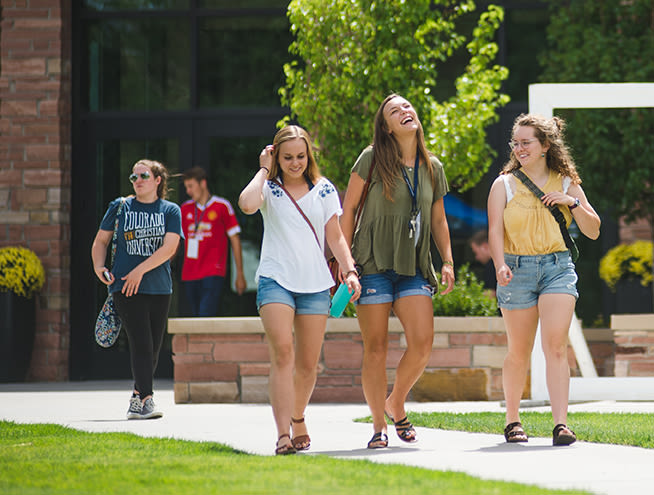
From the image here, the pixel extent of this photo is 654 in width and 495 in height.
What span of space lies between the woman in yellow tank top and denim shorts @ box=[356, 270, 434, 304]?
44 cm

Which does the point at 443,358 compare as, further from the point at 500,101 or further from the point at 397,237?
the point at 397,237

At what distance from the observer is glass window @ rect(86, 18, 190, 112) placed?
12.7 metres

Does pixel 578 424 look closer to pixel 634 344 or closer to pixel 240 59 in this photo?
pixel 634 344

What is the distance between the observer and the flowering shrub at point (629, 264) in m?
11.3

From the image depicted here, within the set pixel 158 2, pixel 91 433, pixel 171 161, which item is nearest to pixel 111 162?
pixel 171 161

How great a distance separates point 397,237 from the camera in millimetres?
6199

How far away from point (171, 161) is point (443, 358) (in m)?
4.60

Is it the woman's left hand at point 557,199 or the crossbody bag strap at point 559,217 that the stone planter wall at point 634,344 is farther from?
the woman's left hand at point 557,199

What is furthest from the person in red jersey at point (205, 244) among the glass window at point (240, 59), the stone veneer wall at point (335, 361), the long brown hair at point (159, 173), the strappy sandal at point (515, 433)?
the strappy sandal at point (515, 433)

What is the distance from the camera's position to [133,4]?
1272cm

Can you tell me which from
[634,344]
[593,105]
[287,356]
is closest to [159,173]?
[287,356]

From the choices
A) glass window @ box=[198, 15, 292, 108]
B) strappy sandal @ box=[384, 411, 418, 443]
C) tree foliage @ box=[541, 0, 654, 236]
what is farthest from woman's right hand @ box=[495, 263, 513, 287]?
glass window @ box=[198, 15, 292, 108]

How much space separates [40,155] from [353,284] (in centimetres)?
734

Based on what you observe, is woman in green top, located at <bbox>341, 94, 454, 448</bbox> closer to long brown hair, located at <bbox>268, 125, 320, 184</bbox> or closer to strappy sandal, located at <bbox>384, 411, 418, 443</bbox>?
strappy sandal, located at <bbox>384, 411, 418, 443</bbox>
